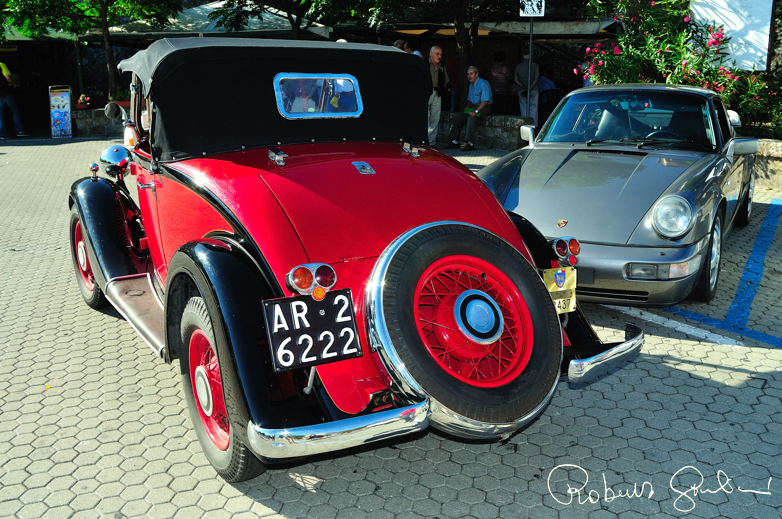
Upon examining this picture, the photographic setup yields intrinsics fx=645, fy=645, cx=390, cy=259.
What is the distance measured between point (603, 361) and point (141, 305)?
109 inches

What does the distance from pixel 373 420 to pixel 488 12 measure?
1431cm

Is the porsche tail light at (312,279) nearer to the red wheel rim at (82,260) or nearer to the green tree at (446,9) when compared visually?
the red wheel rim at (82,260)

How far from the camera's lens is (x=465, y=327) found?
275cm

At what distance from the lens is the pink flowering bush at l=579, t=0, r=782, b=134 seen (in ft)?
32.1

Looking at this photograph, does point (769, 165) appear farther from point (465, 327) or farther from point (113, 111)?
point (113, 111)

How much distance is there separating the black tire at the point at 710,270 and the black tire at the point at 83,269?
4.64 m

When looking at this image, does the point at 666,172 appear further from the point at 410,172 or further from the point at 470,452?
the point at 470,452

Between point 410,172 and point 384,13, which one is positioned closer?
point 410,172

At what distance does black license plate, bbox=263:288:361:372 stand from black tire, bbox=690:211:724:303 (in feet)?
10.8

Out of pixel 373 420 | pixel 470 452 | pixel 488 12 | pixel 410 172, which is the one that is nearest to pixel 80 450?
pixel 373 420

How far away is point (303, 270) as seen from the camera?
2623mm

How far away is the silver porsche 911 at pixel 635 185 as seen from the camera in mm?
4504

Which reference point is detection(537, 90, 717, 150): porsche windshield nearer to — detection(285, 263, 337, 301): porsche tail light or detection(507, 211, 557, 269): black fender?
detection(507, 211, 557, 269): black fender

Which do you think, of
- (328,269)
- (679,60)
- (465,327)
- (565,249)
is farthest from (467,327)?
(679,60)
